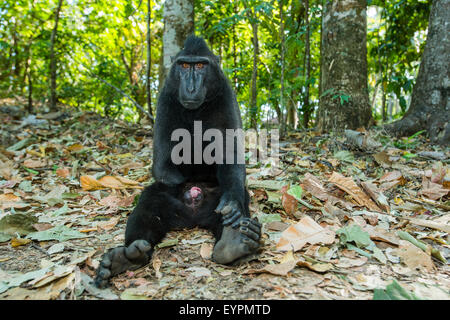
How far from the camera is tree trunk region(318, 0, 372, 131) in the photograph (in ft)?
19.2

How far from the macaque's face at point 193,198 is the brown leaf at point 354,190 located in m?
1.47

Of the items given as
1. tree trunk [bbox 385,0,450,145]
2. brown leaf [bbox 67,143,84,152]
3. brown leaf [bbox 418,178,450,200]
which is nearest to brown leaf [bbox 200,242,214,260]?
brown leaf [bbox 418,178,450,200]

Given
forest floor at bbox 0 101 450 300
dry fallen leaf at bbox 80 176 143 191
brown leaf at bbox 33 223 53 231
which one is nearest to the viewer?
forest floor at bbox 0 101 450 300

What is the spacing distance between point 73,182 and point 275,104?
14.3 feet

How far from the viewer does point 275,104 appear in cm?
727

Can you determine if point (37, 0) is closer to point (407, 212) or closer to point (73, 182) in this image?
point (73, 182)

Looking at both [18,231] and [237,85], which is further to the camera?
[237,85]

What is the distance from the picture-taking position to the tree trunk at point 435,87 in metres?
5.62

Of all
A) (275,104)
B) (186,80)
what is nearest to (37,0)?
(275,104)

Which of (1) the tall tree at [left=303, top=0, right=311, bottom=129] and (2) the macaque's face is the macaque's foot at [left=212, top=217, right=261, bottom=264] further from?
(1) the tall tree at [left=303, top=0, right=311, bottom=129]

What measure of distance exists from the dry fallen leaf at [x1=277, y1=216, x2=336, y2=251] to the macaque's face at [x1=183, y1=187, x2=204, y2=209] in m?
0.88

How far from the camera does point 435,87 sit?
5699 mm
